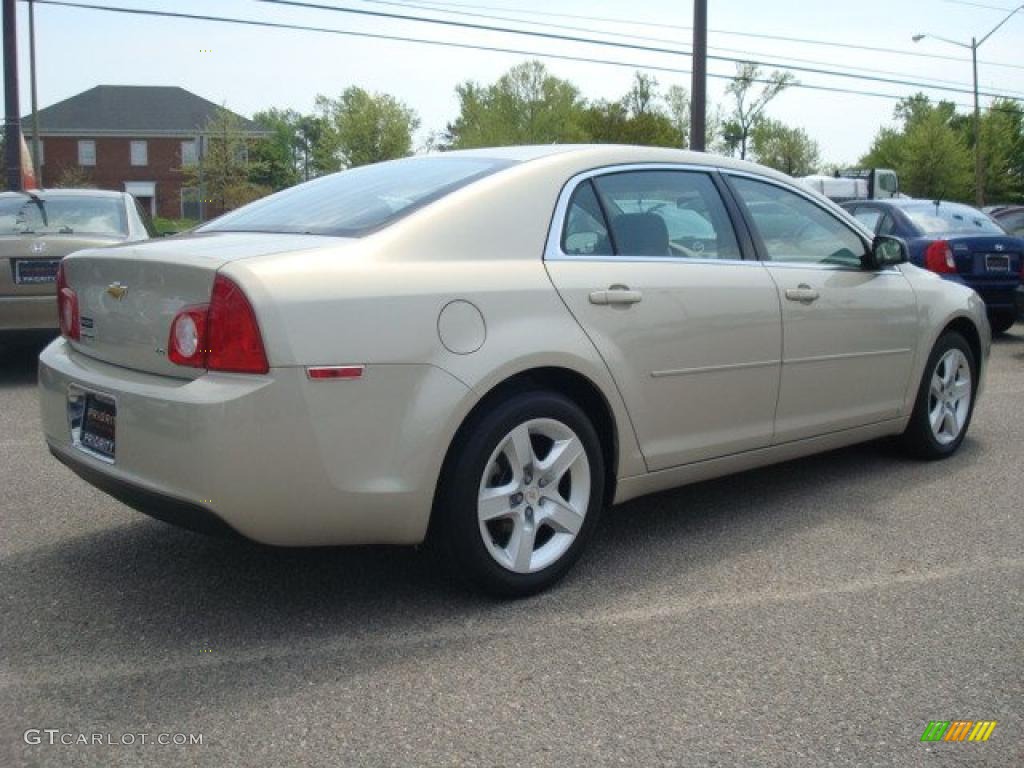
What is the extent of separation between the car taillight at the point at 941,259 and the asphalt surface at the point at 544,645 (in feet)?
21.1

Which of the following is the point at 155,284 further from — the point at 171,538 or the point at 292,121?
the point at 292,121

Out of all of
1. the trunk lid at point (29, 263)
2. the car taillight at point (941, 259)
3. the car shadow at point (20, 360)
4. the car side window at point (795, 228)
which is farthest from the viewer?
the car taillight at point (941, 259)

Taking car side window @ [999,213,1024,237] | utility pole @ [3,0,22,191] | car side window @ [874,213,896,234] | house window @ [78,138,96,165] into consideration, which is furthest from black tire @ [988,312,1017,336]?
house window @ [78,138,96,165]

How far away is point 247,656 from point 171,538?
4.07 feet

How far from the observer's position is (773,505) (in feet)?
15.6

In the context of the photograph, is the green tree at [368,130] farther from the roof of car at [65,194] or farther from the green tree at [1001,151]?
the roof of car at [65,194]

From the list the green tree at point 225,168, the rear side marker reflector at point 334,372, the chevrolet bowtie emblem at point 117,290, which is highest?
the green tree at point 225,168

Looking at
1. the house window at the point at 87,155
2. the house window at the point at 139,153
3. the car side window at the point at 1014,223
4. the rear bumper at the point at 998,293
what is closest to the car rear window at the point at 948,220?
the rear bumper at the point at 998,293

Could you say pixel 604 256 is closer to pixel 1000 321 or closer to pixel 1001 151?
pixel 1000 321

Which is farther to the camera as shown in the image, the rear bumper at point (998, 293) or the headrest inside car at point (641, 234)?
the rear bumper at point (998, 293)

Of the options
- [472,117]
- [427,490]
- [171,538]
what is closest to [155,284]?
[427,490]

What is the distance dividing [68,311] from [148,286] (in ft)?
2.17

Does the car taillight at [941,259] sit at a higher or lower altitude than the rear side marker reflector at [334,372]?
higher

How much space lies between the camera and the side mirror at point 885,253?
16.4 feet
